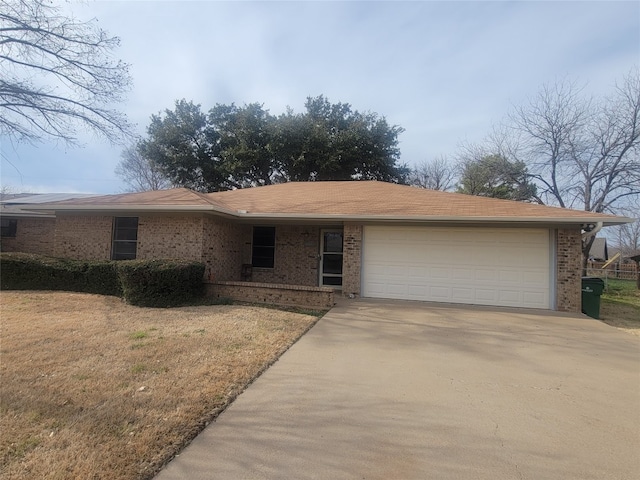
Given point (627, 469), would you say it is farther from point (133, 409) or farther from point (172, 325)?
point (172, 325)

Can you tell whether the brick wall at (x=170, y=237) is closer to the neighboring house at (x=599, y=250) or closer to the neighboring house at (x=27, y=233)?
the neighboring house at (x=27, y=233)

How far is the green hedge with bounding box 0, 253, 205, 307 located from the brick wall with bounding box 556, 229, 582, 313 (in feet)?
29.3

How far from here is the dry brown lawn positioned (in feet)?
8.71

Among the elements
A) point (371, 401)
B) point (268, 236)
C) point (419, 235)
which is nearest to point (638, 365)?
point (371, 401)

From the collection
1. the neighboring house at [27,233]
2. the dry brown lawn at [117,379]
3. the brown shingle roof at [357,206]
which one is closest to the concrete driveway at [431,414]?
the dry brown lawn at [117,379]

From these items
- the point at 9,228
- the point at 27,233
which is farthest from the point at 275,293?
the point at 9,228

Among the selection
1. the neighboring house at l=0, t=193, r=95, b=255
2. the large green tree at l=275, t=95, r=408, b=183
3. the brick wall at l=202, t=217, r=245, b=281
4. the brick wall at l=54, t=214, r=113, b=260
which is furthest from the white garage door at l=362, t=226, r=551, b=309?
the large green tree at l=275, t=95, r=408, b=183

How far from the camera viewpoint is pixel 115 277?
366 inches

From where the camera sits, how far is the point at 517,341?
611 centimetres

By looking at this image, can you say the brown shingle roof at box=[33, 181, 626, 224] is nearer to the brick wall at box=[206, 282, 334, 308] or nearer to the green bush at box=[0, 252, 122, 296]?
the green bush at box=[0, 252, 122, 296]

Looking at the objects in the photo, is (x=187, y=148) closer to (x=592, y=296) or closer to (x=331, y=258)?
(x=331, y=258)

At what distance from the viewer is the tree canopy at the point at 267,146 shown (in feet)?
78.6

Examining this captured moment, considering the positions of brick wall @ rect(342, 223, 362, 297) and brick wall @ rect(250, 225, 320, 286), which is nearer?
brick wall @ rect(342, 223, 362, 297)

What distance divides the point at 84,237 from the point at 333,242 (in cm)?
751
